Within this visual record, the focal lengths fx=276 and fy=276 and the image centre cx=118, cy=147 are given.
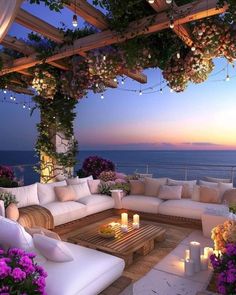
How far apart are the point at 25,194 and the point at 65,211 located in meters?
0.71

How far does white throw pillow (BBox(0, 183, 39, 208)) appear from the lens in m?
4.30

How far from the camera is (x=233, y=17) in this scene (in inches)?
116

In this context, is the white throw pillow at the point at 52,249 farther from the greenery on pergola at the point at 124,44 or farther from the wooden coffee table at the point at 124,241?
the greenery on pergola at the point at 124,44

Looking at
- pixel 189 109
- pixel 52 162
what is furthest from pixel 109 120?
pixel 52 162

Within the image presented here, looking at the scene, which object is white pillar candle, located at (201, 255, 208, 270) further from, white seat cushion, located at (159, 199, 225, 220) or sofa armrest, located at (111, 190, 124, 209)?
sofa armrest, located at (111, 190, 124, 209)

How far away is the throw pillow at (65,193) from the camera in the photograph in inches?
195

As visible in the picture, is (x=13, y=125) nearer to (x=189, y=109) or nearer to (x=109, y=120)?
(x=109, y=120)

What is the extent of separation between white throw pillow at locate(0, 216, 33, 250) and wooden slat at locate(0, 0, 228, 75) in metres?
2.80

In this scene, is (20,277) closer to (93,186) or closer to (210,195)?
(210,195)

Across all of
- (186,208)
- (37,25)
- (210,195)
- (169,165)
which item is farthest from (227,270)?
(169,165)

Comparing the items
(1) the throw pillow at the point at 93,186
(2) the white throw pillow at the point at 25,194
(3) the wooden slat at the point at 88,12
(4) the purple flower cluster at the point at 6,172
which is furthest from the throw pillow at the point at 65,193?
(3) the wooden slat at the point at 88,12

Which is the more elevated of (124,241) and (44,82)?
(44,82)

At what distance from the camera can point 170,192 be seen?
520 centimetres

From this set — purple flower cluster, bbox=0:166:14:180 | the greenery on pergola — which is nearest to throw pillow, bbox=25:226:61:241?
the greenery on pergola
